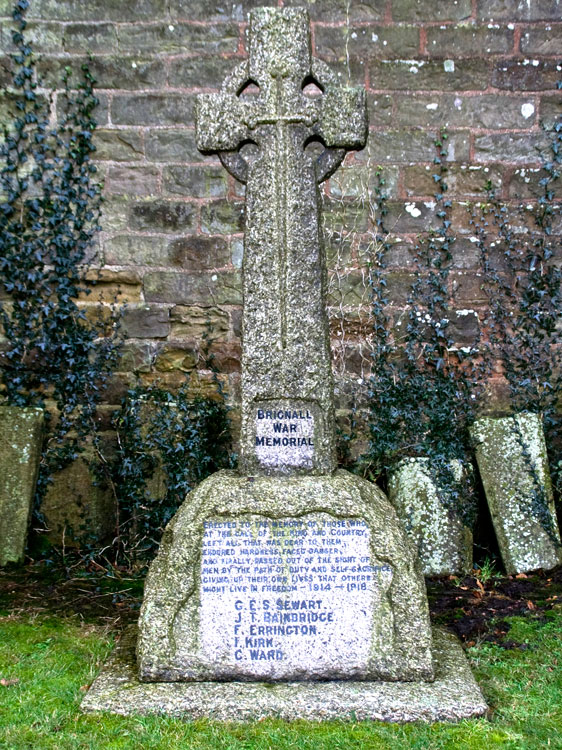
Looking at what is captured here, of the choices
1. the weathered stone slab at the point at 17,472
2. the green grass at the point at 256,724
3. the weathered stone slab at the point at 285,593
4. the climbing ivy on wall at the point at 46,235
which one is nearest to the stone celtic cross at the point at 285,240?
the weathered stone slab at the point at 285,593

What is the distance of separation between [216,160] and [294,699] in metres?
3.99

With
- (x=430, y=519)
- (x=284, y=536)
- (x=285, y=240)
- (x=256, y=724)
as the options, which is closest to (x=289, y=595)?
(x=284, y=536)

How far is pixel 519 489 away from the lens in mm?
5113

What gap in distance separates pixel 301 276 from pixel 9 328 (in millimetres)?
3177

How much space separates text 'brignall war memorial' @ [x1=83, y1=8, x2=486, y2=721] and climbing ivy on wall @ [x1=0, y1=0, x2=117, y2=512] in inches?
103

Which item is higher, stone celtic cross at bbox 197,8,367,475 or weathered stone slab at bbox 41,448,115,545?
stone celtic cross at bbox 197,8,367,475

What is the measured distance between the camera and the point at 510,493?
5.11m

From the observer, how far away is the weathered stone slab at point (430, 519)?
4.98 meters

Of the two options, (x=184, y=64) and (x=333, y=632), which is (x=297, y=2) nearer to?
(x=184, y=64)

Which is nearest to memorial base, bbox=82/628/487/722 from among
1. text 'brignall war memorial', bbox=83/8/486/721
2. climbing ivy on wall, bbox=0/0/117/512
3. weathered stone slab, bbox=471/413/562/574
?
text 'brignall war memorial', bbox=83/8/486/721

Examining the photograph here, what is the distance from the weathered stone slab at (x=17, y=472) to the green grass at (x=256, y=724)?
1.35m

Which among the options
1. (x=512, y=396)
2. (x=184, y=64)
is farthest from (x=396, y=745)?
(x=184, y=64)

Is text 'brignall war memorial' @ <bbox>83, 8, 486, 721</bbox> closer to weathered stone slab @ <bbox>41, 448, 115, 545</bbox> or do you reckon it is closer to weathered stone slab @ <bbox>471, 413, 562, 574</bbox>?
weathered stone slab @ <bbox>471, 413, 562, 574</bbox>

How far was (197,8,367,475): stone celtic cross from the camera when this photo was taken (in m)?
3.46
